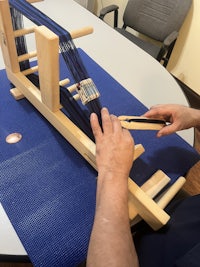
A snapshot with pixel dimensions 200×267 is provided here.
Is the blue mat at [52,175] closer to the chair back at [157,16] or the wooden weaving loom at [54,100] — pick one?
the wooden weaving loom at [54,100]

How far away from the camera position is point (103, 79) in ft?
3.69

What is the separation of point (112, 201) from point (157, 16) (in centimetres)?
168

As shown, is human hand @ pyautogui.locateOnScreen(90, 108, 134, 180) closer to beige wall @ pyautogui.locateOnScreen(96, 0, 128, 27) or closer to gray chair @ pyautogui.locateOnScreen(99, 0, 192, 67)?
gray chair @ pyautogui.locateOnScreen(99, 0, 192, 67)

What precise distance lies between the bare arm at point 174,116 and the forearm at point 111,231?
0.94 feet

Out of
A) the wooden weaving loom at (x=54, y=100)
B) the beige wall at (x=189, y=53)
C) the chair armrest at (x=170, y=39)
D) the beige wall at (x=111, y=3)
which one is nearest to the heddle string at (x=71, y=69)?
the wooden weaving loom at (x=54, y=100)

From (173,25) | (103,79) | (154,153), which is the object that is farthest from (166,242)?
(173,25)

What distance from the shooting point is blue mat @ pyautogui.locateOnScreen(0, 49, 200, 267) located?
0.62 m

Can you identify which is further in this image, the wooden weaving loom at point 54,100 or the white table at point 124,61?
the white table at point 124,61

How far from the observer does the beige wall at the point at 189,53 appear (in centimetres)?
179

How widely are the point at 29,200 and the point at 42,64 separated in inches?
15.4

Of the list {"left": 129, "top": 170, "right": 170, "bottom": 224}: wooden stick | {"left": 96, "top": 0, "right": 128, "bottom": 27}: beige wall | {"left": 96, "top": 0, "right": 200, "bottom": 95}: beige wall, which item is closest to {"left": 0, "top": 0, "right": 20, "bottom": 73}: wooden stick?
{"left": 129, "top": 170, "right": 170, "bottom": 224}: wooden stick

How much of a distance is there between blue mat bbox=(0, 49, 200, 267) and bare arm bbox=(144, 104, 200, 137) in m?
0.11

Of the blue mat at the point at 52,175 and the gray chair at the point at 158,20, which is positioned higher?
the gray chair at the point at 158,20

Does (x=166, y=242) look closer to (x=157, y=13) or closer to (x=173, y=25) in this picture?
(x=173, y=25)
